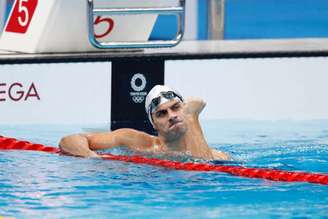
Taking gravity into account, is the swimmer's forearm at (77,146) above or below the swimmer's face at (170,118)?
below

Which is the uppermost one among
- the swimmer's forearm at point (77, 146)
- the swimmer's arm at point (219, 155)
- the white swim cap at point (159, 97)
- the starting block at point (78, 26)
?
the starting block at point (78, 26)

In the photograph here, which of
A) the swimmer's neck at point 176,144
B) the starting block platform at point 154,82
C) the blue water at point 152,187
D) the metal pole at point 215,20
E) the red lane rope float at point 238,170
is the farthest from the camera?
the metal pole at point 215,20

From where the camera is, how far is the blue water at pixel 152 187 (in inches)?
208

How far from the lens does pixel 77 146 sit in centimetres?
621

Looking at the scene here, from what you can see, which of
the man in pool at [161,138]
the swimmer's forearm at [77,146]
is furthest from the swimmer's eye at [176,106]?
the swimmer's forearm at [77,146]

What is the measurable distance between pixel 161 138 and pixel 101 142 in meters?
0.33

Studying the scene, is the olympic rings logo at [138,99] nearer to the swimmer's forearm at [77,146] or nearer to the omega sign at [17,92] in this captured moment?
the omega sign at [17,92]

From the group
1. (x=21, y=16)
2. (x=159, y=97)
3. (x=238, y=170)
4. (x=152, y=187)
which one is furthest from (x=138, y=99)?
(x=152, y=187)

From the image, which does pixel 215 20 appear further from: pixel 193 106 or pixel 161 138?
pixel 161 138

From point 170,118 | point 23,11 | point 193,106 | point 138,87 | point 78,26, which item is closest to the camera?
point 170,118

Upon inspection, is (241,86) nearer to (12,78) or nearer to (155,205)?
(12,78)

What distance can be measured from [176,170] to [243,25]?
4.90 metres

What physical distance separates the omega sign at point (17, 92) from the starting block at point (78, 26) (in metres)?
0.38

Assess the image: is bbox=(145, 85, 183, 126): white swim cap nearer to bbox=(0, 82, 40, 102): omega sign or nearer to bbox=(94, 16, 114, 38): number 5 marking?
bbox=(0, 82, 40, 102): omega sign
